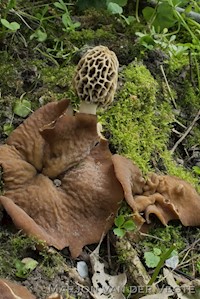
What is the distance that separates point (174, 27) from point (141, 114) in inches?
40.5

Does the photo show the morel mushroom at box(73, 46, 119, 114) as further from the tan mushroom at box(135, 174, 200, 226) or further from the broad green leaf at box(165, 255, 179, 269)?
the broad green leaf at box(165, 255, 179, 269)

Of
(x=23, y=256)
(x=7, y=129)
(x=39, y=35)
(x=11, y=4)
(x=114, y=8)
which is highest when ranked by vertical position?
(x=114, y=8)

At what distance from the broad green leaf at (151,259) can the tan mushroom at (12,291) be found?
0.61 m

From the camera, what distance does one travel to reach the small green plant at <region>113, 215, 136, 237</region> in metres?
2.75

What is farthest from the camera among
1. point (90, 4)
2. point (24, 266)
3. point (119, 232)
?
point (90, 4)

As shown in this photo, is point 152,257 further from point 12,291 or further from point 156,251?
point 12,291

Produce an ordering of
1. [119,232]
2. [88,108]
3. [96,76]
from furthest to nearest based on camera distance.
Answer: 1. [88,108]
2. [96,76]
3. [119,232]

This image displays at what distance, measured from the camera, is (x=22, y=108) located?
3.18 m

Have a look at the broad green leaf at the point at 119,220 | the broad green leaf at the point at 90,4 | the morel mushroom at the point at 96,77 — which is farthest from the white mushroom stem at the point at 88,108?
the broad green leaf at the point at 90,4

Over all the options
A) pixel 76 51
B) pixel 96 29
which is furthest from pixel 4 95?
pixel 96 29

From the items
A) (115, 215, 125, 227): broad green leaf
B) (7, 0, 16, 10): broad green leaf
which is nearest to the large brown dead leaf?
(115, 215, 125, 227): broad green leaf

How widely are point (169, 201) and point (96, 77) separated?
0.68 m

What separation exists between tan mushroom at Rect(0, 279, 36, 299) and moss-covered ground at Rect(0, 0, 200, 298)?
33 cm

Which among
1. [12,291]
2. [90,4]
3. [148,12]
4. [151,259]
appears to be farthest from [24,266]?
[148,12]
